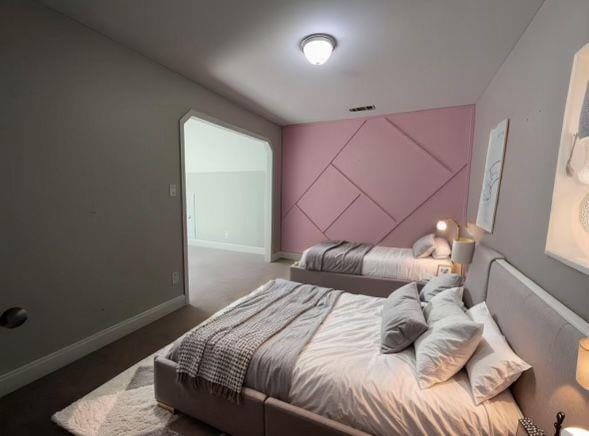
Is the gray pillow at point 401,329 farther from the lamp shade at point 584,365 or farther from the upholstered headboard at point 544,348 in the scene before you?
the lamp shade at point 584,365

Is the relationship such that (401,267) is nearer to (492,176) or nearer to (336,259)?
(336,259)

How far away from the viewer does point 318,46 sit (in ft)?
6.79

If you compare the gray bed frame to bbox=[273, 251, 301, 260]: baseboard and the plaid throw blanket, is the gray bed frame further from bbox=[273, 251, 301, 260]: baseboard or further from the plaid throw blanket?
bbox=[273, 251, 301, 260]: baseboard

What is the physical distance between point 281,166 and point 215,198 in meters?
1.90

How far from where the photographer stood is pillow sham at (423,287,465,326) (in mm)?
1502

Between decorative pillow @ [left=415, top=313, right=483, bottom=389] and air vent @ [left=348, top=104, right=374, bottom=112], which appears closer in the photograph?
decorative pillow @ [left=415, top=313, right=483, bottom=389]

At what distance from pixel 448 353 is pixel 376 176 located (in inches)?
132

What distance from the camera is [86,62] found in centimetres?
203

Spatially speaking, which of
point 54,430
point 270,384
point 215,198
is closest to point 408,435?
point 270,384

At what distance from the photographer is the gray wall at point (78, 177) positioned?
170 centimetres

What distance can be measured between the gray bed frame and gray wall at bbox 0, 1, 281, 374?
3.52 feet

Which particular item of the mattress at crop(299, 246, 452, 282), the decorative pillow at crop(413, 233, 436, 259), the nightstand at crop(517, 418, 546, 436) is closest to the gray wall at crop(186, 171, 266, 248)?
the mattress at crop(299, 246, 452, 282)

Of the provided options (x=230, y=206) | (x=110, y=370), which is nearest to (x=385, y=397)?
(x=110, y=370)

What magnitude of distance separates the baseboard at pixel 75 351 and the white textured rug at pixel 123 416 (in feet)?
1.55
